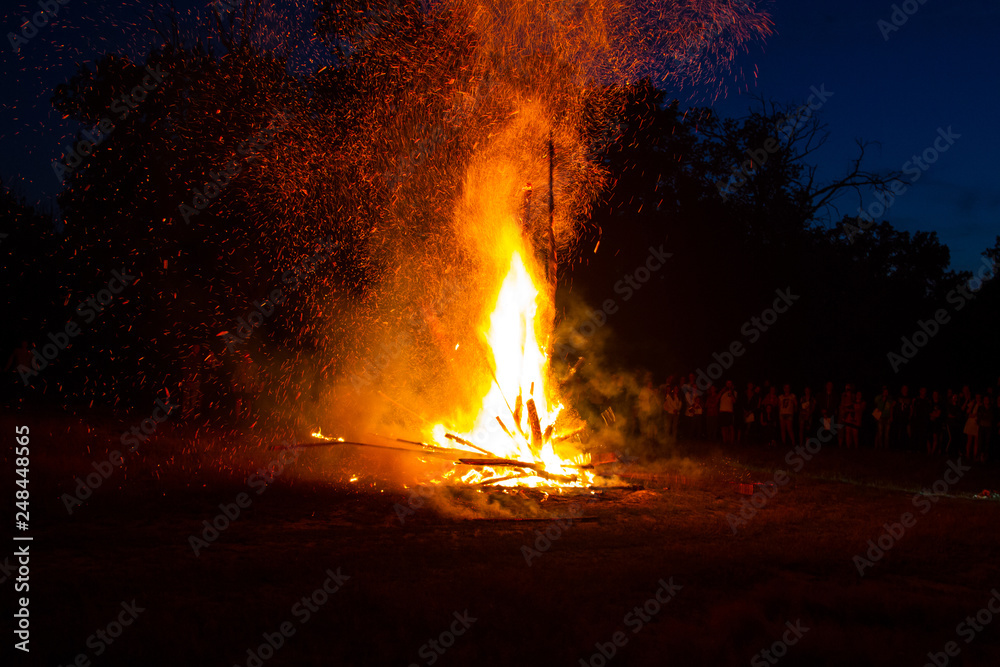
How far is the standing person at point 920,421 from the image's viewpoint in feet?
50.1

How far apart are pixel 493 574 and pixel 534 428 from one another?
15.2 ft

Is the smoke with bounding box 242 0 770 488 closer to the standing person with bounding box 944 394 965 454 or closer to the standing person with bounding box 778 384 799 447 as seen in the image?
the standing person with bounding box 778 384 799 447

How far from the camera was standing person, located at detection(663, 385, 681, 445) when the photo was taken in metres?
17.1

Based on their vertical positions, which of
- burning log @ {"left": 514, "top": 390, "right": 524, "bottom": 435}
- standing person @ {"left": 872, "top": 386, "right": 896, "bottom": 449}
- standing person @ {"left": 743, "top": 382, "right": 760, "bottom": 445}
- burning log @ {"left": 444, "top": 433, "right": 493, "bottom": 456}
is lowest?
burning log @ {"left": 444, "top": 433, "right": 493, "bottom": 456}

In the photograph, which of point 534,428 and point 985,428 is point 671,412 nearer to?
point 985,428

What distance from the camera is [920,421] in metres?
15.3

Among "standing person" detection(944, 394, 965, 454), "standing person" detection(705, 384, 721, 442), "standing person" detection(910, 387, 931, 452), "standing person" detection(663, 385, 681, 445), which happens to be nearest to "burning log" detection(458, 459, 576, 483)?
"standing person" detection(663, 385, 681, 445)

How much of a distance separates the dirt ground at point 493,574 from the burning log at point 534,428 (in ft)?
3.34

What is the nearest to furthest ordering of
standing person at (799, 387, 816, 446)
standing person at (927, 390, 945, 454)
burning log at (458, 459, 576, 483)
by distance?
burning log at (458, 459, 576, 483) < standing person at (927, 390, 945, 454) < standing person at (799, 387, 816, 446)

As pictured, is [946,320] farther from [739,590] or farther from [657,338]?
[739,590]

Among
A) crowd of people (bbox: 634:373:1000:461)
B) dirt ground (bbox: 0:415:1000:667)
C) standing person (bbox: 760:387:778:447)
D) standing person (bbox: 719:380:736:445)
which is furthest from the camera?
standing person (bbox: 760:387:778:447)

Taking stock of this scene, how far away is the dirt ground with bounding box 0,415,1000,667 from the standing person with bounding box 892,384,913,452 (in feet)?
19.0

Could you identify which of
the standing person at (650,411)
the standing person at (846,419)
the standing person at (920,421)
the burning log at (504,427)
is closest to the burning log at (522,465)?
the burning log at (504,427)

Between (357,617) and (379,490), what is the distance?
4.77 meters
